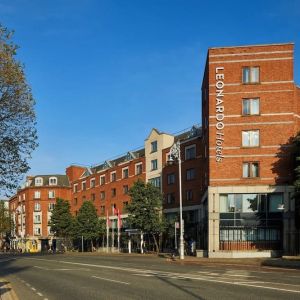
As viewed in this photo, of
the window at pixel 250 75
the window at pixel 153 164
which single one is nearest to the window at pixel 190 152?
the window at pixel 153 164

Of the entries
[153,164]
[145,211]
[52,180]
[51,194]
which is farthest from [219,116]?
[52,180]

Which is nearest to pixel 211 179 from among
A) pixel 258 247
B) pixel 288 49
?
pixel 258 247

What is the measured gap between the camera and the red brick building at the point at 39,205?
12475cm

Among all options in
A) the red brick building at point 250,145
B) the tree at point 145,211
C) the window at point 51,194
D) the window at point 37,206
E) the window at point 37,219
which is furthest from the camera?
the window at point 37,206

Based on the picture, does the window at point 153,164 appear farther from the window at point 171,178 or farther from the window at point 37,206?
the window at point 37,206

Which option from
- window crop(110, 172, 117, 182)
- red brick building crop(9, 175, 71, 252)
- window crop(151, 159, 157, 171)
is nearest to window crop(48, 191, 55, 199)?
red brick building crop(9, 175, 71, 252)

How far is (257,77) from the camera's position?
47.8m

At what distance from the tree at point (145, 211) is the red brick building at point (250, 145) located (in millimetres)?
15147

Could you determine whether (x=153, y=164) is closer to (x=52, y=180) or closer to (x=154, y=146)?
(x=154, y=146)

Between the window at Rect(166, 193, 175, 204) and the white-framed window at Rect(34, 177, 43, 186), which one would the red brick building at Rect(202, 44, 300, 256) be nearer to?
the window at Rect(166, 193, 175, 204)

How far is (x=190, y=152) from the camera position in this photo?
66.9 m

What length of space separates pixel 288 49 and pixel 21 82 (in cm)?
3289

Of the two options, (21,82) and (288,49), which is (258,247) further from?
(21,82)

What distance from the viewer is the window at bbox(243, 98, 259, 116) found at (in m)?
47.7
